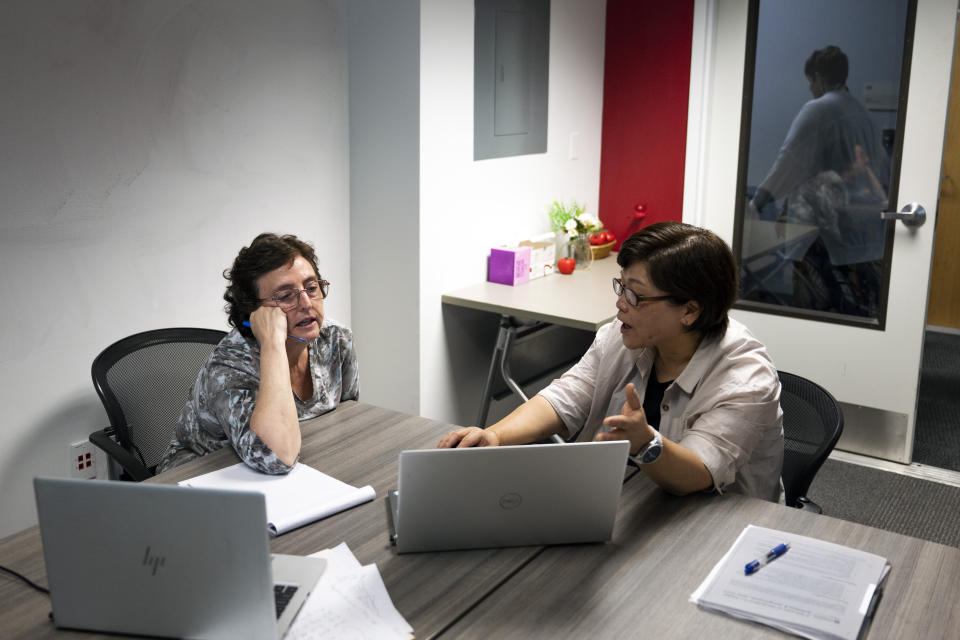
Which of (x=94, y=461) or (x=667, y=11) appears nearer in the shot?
(x=94, y=461)

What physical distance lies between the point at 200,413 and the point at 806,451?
56.6 inches

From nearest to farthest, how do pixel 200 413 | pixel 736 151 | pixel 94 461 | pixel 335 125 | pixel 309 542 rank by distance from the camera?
pixel 309 542
pixel 200 413
pixel 94 461
pixel 335 125
pixel 736 151

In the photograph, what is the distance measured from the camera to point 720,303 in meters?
1.96

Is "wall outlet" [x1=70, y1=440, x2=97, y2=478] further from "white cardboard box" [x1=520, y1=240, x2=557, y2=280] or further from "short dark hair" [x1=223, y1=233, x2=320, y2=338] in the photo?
"white cardboard box" [x1=520, y1=240, x2=557, y2=280]

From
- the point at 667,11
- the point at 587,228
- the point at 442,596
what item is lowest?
the point at 442,596

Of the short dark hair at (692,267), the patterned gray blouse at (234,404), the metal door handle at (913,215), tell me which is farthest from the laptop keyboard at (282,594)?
the metal door handle at (913,215)

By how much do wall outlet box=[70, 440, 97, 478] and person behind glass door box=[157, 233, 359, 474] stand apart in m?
0.68

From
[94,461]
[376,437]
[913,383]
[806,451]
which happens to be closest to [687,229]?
[806,451]

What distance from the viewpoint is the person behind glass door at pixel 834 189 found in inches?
139

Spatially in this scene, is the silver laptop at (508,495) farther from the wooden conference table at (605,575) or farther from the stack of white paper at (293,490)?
the stack of white paper at (293,490)

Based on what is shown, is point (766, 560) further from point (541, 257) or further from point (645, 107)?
point (645, 107)

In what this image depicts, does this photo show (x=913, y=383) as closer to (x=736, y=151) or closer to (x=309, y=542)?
(x=736, y=151)

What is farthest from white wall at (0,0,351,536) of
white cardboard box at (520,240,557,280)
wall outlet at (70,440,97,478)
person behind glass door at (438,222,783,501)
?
person behind glass door at (438,222,783,501)

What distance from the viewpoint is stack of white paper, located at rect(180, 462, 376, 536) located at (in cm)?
169
